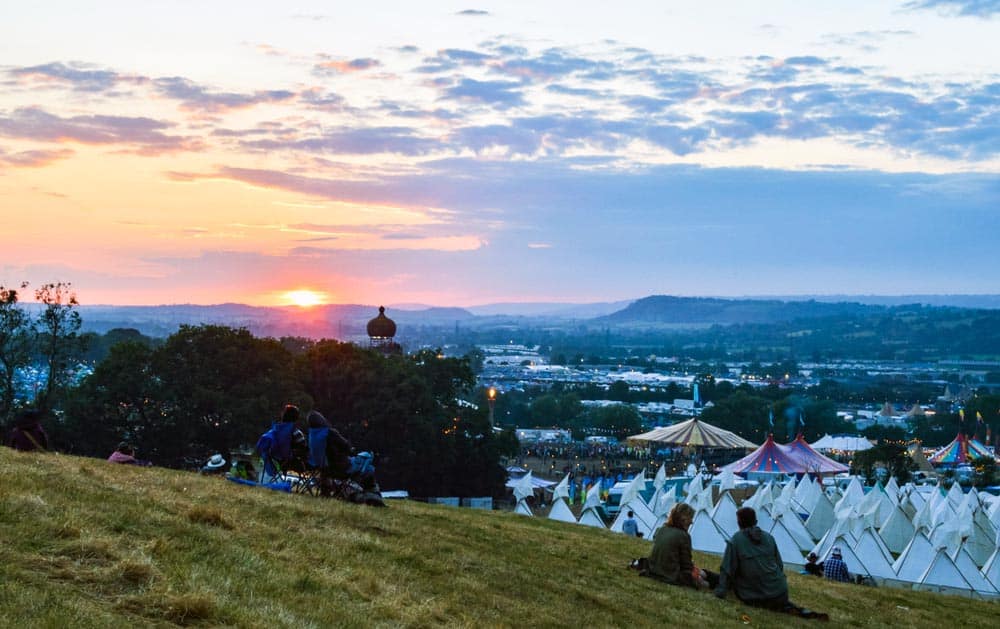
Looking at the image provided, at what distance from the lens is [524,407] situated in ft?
369

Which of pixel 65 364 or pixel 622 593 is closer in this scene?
pixel 622 593

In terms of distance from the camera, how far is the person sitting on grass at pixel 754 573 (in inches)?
405

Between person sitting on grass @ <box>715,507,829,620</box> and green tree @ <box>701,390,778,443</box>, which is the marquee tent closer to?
green tree @ <box>701,390,778,443</box>

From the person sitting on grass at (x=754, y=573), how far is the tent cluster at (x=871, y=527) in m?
11.1

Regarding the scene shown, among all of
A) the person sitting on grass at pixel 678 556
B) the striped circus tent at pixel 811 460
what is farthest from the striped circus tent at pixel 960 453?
the person sitting on grass at pixel 678 556

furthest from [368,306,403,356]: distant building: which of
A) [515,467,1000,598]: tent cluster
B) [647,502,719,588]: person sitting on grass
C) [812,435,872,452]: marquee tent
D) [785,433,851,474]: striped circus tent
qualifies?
[647,502,719,588]: person sitting on grass

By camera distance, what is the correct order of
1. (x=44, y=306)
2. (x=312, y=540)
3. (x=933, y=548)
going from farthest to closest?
1. (x=44, y=306)
2. (x=933, y=548)
3. (x=312, y=540)

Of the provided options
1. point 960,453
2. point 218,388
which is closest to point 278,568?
point 218,388

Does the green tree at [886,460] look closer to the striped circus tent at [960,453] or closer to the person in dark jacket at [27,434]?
the striped circus tent at [960,453]

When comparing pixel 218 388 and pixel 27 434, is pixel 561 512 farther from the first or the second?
pixel 27 434

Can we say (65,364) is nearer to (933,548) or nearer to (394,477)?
(394,477)

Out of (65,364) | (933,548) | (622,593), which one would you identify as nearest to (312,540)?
(622,593)

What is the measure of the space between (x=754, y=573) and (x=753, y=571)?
0.02 meters

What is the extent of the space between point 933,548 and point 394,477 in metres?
20.0
